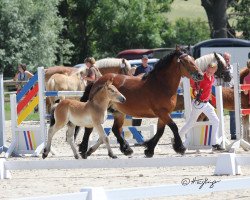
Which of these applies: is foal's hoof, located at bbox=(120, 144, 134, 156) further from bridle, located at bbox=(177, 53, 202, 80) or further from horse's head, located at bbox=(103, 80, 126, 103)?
bridle, located at bbox=(177, 53, 202, 80)

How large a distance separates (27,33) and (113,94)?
107ft

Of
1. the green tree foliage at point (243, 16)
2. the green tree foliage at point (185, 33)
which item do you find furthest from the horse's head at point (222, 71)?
the green tree foliage at point (185, 33)

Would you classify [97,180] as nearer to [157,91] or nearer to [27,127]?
[157,91]

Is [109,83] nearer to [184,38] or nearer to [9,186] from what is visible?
[9,186]

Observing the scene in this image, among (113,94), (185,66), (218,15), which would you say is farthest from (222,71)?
(218,15)

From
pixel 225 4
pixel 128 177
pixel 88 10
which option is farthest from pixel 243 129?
pixel 88 10

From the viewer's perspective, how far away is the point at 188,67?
55.2 feet

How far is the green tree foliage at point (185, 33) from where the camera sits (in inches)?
2773

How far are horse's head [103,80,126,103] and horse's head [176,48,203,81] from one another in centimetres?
127

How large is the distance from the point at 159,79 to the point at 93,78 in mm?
3873

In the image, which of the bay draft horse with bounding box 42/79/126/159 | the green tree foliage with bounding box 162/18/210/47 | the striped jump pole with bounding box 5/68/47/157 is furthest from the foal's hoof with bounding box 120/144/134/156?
the green tree foliage with bounding box 162/18/210/47

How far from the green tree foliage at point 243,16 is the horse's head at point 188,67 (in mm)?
45811

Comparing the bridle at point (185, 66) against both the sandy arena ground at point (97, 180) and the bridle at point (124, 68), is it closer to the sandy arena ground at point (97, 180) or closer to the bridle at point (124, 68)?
the sandy arena ground at point (97, 180)

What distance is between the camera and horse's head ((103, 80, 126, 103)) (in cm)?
1653
